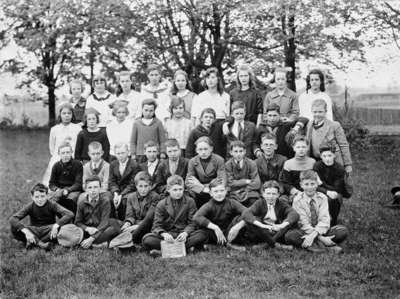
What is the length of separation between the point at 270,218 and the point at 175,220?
111 cm

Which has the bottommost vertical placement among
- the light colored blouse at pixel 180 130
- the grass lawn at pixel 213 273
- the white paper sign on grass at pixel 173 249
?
the grass lawn at pixel 213 273

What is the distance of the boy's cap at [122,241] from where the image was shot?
6.16 m

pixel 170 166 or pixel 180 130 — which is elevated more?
pixel 180 130

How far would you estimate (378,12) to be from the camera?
15133 millimetres

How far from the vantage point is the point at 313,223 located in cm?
633

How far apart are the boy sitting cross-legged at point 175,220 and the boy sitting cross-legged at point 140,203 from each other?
19 centimetres

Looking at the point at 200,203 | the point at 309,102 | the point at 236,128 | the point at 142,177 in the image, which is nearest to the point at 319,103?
the point at 309,102

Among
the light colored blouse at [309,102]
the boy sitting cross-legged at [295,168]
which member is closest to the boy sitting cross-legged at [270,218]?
the boy sitting cross-legged at [295,168]

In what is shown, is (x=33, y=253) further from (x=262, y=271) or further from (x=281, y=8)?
(x=281, y=8)

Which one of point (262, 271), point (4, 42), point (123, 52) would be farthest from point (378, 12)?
point (4, 42)

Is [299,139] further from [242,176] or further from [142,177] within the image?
[142,177]

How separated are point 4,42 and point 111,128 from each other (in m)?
15.5

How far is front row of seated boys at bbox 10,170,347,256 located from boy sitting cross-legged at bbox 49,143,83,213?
1.46 ft

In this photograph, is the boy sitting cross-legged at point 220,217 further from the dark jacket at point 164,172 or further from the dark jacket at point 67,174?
the dark jacket at point 67,174
